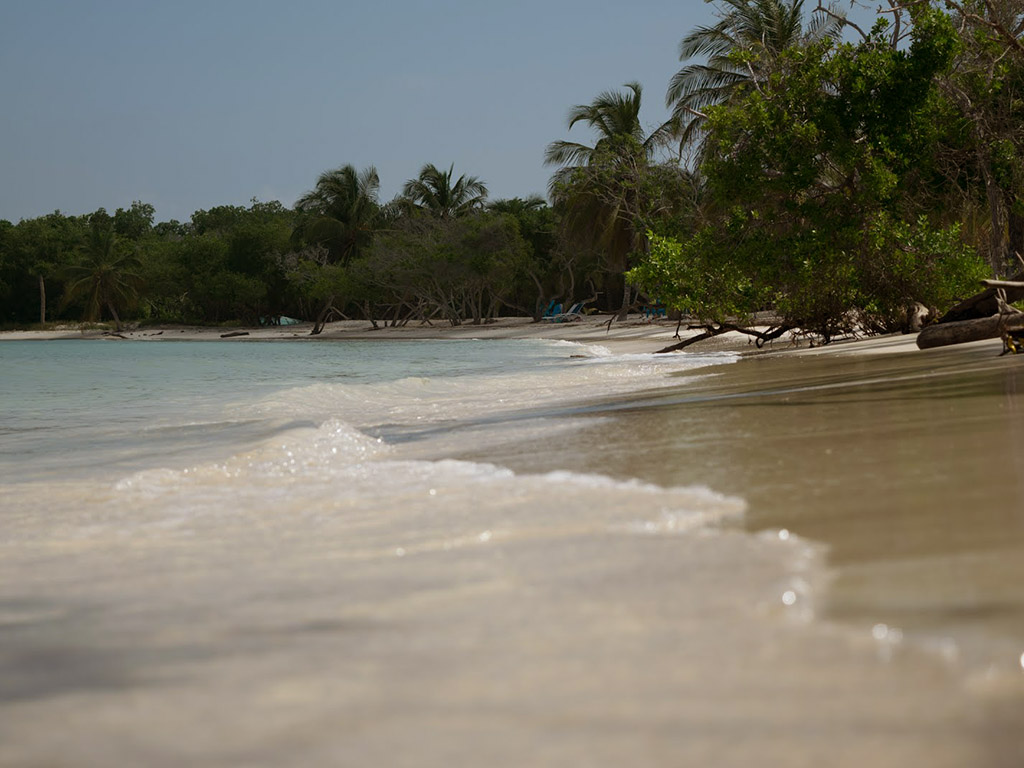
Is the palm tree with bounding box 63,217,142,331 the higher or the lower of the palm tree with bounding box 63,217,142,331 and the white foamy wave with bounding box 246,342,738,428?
the higher

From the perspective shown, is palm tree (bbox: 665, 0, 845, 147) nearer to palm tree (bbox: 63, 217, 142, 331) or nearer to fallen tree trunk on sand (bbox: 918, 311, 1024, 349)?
fallen tree trunk on sand (bbox: 918, 311, 1024, 349)

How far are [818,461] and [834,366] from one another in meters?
6.45

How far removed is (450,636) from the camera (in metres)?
1.83

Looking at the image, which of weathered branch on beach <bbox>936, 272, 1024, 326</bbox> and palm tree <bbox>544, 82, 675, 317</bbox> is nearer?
weathered branch on beach <bbox>936, 272, 1024, 326</bbox>

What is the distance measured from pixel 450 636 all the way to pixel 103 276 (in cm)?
5884

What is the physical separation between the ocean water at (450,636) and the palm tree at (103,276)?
183 feet

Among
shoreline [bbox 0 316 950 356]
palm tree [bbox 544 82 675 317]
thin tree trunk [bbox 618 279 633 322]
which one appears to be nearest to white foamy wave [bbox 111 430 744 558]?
shoreline [bbox 0 316 950 356]

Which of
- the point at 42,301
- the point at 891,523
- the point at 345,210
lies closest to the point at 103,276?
the point at 42,301

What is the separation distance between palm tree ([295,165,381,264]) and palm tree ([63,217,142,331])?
12258 millimetres

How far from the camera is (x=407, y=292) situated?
46.7 m

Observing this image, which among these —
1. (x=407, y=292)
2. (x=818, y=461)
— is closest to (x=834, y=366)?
(x=818, y=461)

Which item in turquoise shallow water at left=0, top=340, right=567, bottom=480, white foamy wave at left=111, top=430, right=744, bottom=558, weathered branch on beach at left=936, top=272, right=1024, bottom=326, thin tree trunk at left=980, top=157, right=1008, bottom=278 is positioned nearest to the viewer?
white foamy wave at left=111, top=430, right=744, bottom=558

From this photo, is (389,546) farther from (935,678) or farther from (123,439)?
(123,439)

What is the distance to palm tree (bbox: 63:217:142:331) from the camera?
54.6 meters
